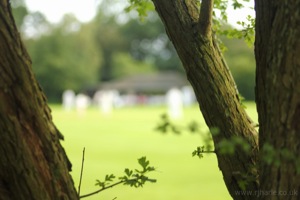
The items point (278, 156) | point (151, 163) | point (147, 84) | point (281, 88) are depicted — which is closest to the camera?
point (278, 156)

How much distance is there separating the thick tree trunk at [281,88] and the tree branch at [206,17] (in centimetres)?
27

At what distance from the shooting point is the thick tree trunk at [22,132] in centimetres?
181

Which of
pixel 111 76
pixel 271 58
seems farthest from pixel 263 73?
pixel 111 76

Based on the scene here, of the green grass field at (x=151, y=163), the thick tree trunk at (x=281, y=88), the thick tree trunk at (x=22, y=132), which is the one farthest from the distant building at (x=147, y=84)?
the thick tree trunk at (x=22, y=132)

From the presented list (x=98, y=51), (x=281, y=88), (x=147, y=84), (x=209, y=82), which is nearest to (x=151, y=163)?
(x=209, y=82)

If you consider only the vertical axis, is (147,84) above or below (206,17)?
above

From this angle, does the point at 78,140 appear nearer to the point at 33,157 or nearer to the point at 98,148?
the point at 98,148

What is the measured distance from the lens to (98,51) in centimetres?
8162

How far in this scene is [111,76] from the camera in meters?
82.4

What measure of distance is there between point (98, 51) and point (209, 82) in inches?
3153

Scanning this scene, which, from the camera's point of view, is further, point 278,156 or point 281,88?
point 281,88

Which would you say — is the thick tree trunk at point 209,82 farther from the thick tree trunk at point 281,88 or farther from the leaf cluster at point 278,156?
the leaf cluster at point 278,156

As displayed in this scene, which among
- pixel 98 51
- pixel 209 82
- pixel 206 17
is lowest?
pixel 209 82

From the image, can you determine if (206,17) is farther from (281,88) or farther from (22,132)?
(22,132)
